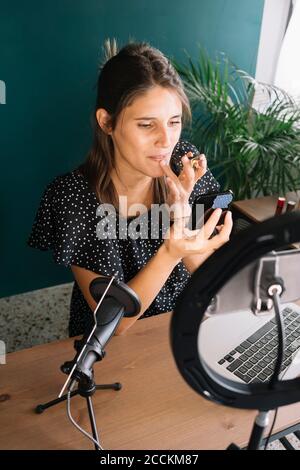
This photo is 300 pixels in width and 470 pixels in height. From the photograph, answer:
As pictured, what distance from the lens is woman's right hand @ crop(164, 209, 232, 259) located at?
0.89m

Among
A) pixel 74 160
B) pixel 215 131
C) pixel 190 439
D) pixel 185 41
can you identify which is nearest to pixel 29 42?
pixel 74 160

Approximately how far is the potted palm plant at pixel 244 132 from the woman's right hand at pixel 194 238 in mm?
1107

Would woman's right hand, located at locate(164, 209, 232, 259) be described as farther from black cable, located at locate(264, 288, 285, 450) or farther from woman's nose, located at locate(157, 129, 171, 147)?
black cable, located at locate(264, 288, 285, 450)

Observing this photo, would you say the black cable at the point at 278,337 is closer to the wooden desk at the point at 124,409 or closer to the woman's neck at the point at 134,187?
the wooden desk at the point at 124,409

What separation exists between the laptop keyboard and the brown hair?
1.80ft

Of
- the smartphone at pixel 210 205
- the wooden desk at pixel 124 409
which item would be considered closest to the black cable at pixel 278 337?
the wooden desk at pixel 124 409

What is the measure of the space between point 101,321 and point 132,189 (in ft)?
2.19

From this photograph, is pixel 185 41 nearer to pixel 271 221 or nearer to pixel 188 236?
pixel 188 236

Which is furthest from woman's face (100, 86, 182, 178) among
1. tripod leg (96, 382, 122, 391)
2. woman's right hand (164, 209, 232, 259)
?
tripod leg (96, 382, 122, 391)

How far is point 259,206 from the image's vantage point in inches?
80.8

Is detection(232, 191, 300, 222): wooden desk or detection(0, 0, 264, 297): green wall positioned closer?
detection(0, 0, 264, 297): green wall

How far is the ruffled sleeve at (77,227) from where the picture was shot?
46.1 inches

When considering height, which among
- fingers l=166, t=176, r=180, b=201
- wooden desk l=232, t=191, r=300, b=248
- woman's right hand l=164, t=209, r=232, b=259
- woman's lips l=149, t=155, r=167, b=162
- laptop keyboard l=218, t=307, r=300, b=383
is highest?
woman's lips l=149, t=155, r=167, b=162
